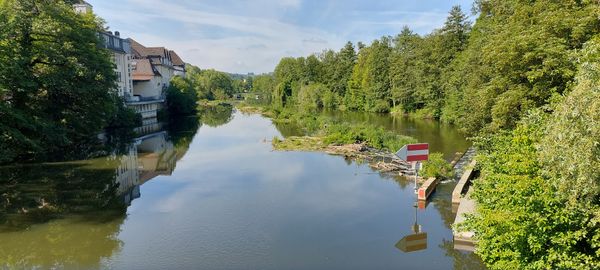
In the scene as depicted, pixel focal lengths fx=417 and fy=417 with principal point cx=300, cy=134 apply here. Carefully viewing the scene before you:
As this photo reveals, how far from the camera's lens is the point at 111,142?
120 ft

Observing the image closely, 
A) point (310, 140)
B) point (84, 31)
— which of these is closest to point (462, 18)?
point (310, 140)

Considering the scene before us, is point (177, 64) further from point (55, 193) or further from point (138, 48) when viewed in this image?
point (55, 193)

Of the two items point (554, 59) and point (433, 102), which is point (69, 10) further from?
point (433, 102)

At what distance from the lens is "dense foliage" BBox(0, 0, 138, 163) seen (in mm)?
23344

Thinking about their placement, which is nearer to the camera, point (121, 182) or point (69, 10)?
point (121, 182)

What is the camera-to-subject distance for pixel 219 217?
1587 centimetres

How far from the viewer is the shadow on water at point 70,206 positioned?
502 inches

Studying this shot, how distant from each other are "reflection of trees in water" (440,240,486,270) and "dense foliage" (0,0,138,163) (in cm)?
2236

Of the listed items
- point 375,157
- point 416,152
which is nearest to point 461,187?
point 416,152

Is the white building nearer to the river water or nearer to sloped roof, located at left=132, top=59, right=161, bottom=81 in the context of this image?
sloped roof, located at left=132, top=59, right=161, bottom=81

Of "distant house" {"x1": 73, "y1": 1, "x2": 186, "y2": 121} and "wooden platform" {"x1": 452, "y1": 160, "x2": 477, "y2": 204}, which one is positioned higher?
"distant house" {"x1": 73, "y1": 1, "x2": 186, "y2": 121}

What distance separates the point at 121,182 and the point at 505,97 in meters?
19.4

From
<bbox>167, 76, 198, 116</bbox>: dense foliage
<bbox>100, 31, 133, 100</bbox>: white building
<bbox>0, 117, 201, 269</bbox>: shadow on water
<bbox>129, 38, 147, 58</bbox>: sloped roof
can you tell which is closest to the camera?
<bbox>0, 117, 201, 269</bbox>: shadow on water

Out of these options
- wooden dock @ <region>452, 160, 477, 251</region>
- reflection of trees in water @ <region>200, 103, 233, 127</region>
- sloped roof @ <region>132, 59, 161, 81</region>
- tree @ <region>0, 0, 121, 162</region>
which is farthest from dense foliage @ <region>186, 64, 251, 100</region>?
wooden dock @ <region>452, 160, 477, 251</region>
